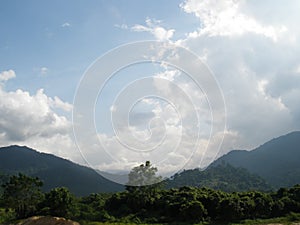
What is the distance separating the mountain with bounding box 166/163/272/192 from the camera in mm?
127500

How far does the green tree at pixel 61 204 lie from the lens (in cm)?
3553

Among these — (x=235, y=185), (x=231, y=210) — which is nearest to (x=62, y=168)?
(x=235, y=185)

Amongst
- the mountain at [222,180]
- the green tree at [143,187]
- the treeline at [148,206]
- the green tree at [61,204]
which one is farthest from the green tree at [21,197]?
the mountain at [222,180]

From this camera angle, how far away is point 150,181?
4578cm

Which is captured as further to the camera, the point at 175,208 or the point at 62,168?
the point at 62,168

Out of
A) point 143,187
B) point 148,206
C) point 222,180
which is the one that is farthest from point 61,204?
point 222,180

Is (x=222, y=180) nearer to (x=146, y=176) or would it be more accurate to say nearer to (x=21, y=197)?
(x=146, y=176)

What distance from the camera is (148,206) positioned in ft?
137

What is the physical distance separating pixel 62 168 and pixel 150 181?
5018 inches

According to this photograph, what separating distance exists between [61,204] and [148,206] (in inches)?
434

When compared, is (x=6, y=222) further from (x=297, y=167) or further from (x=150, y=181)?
(x=297, y=167)

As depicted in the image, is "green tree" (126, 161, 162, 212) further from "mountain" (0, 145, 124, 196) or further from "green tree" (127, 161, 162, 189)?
"mountain" (0, 145, 124, 196)

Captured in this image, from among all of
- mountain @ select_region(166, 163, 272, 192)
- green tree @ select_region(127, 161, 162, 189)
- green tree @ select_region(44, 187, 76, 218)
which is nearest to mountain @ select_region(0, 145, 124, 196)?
mountain @ select_region(166, 163, 272, 192)

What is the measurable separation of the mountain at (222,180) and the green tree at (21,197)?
92.1m
